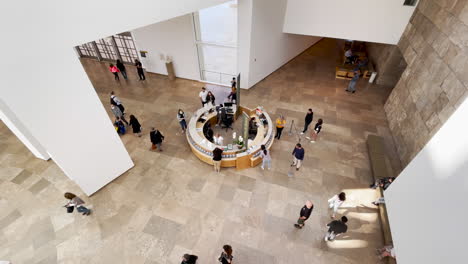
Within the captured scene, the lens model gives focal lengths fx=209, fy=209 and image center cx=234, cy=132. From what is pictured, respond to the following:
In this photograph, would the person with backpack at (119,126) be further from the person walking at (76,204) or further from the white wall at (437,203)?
the white wall at (437,203)

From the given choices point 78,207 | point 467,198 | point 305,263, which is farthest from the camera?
point 78,207

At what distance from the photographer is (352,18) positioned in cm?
1102

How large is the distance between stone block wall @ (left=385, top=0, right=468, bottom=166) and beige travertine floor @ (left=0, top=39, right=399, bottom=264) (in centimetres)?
113

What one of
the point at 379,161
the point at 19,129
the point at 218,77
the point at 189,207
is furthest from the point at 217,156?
the point at 218,77

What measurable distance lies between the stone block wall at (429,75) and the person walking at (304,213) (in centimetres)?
487

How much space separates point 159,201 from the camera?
705cm

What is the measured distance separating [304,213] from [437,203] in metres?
3.01

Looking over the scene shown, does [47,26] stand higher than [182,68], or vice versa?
[47,26]

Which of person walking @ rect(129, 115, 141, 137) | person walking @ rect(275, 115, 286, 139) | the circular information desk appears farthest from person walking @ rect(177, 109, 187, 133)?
person walking @ rect(275, 115, 286, 139)

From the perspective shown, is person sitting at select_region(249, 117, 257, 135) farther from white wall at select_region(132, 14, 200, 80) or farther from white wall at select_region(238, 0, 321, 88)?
white wall at select_region(132, 14, 200, 80)

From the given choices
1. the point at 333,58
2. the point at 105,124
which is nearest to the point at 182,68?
the point at 105,124

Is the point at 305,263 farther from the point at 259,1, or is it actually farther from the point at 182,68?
the point at 182,68

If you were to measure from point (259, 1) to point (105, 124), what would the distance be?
28.6 ft

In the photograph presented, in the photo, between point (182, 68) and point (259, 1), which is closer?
point (259, 1)
